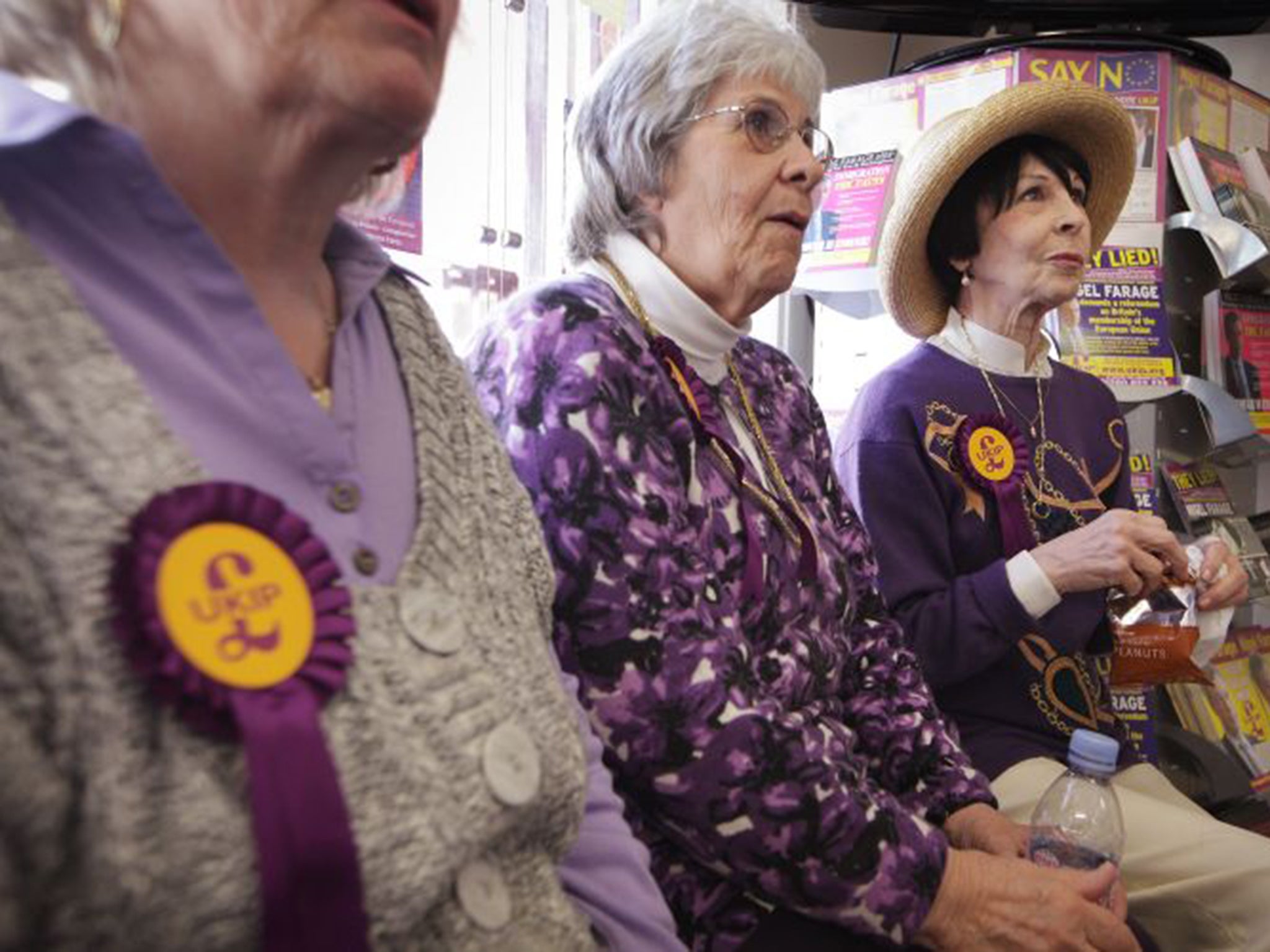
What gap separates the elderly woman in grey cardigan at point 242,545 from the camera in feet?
1.53

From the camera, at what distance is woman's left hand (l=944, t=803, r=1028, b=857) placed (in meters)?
1.14

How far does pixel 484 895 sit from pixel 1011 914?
611 millimetres

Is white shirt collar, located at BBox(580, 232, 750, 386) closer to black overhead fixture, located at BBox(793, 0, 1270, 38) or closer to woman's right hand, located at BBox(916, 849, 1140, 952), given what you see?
woman's right hand, located at BBox(916, 849, 1140, 952)

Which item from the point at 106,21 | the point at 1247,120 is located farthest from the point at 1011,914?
the point at 1247,120

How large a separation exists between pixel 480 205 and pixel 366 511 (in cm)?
146

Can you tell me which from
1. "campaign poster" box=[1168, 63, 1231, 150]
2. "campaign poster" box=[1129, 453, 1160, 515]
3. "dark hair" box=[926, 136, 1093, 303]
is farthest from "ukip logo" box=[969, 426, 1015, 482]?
"campaign poster" box=[1168, 63, 1231, 150]

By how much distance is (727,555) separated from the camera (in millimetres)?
1098

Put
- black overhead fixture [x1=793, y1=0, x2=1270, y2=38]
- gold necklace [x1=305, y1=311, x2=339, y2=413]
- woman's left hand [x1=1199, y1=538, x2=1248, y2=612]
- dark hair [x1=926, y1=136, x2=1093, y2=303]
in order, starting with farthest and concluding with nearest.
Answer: black overhead fixture [x1=793, y1=0, x2=1270, y2=38], dark hair [x1=926, y1=136, x2=1093, y2=303], woman's left hand [x1=1199, y1=538, x2=1248, y2=612], gold necklace [x1=305, y1=311, x2=339, y2=413]

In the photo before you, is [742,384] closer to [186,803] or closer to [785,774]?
[785,774]

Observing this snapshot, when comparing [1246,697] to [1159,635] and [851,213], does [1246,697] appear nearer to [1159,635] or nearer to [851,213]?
[1159,635]

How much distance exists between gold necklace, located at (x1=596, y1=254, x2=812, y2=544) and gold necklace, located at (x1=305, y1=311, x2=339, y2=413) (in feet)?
1.57

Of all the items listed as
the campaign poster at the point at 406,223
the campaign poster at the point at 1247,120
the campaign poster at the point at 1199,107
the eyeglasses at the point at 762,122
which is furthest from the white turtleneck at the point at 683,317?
the campaign poster at the point at 1247,120

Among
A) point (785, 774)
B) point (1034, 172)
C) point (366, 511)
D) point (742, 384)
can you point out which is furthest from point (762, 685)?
point (1034, 172)

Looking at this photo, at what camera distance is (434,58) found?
717 mm
